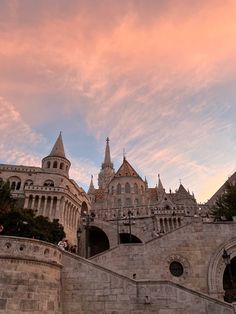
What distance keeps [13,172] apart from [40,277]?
106ft

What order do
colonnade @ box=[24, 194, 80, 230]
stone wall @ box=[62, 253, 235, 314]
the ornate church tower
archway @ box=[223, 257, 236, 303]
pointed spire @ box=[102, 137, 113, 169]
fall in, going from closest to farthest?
1. stone wall @ box=[62, 253, 235, 314]
2. archway @ box=[223, 257, 236, 303]
3. colonnade @ box=[24, 194, 80, 230]
4. the ornate church tower
5. pointed spire @ box=[102, 137, 113, 169]

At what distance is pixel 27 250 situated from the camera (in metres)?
13.1

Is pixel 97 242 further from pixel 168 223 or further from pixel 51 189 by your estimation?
pixel 168 223

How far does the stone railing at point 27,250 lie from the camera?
1271 centimetres

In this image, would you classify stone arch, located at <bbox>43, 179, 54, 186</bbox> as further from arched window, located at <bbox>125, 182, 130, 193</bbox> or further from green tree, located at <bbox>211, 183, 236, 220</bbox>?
green tree, located at <bbox>211, 183, 236, 220</bbox>

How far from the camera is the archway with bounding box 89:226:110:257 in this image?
36750mm

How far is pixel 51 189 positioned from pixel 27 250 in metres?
24.2

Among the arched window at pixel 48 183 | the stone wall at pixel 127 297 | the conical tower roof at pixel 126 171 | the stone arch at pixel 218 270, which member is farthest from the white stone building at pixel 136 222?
the stone wall at pixel 127 297

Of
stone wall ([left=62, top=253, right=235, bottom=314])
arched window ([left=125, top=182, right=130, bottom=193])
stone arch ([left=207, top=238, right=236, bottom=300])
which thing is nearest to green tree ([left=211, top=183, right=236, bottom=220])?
stone arch ([left=207, top=238, right=236, bottom=300])

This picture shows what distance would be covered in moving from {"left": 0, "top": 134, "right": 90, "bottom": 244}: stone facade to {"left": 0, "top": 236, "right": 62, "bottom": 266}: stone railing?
71.0ft

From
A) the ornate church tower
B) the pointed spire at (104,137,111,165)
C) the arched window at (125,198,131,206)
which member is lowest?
the arched window at (125,198,131,206)

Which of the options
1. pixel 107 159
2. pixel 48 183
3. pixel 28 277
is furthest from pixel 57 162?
pixel 107 159

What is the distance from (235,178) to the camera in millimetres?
49250

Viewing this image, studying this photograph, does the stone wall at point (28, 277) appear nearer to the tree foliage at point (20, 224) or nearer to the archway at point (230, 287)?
the tree foliage at point (20, 224)
